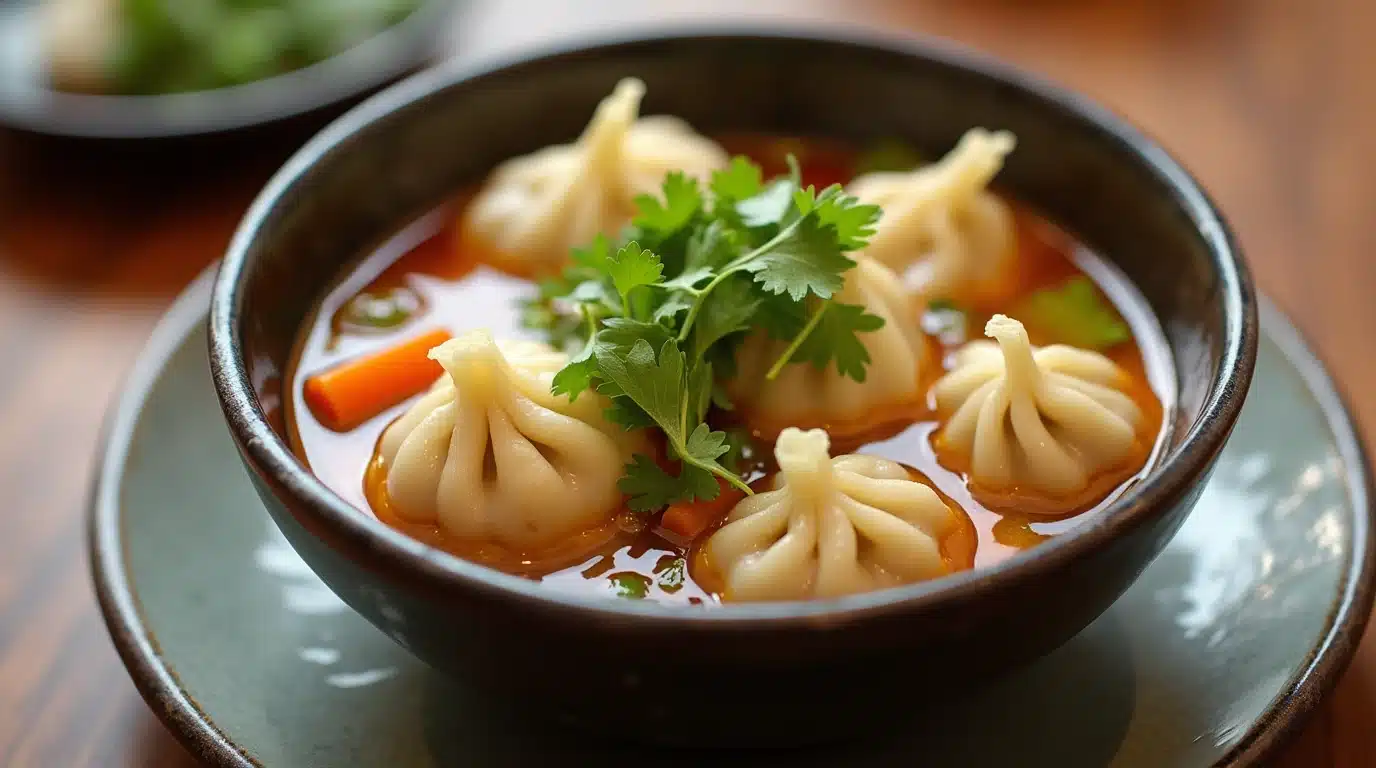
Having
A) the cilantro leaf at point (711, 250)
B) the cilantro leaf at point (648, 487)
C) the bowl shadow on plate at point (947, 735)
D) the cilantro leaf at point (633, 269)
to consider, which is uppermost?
the cilantro leaf at point (711, 250)

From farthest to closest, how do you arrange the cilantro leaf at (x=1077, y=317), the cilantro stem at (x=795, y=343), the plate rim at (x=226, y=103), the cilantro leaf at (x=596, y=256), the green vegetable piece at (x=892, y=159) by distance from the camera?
the plate rim at (x=226, y=103) → the green vegetable piece at (x=892, y=159) → the cilantro leaf at (x=1077, y=317) → the cilantro leaf at (x=596, y=256) → the cilantro stem at (x=795, y=343)

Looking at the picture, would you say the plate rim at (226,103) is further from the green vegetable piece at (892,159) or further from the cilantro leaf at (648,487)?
the cilantro leaf at (648,487)

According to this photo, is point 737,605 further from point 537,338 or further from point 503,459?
point 537,338

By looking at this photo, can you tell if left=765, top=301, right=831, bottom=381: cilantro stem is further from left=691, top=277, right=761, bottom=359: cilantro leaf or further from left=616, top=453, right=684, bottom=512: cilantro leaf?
left=616, top=453, right=684, bottom=512: cilantro leaf

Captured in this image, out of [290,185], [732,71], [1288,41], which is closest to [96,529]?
[290,185]

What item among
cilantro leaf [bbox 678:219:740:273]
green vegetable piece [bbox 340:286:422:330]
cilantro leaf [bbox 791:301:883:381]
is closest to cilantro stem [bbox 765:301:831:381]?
cilantro leaf [bbox 791:301:883:381]

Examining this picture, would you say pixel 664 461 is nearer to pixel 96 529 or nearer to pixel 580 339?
pixel 580 339

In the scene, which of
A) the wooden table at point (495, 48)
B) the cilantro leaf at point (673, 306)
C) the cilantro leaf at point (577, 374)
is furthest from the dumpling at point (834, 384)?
the wooden table at point (495, 48)
